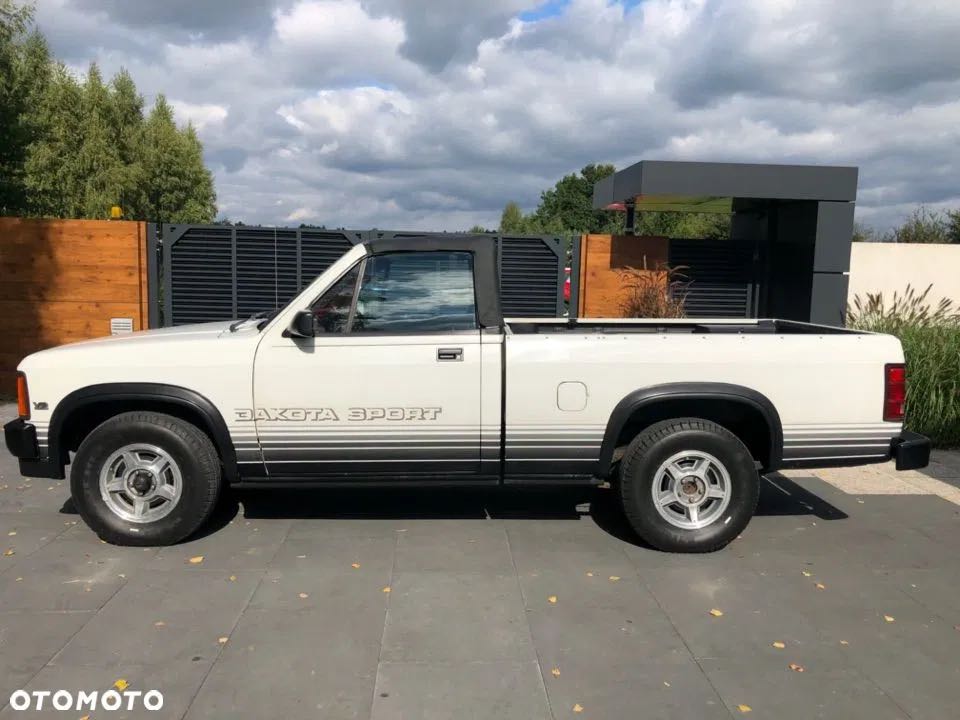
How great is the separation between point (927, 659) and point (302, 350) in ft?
11.9

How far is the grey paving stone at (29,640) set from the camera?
3395 mm

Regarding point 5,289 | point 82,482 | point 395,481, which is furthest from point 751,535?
point 5,289

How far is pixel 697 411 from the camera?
5051 millimetres

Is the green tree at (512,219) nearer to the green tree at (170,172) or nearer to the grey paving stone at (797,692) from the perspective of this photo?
the green tree at (170,172)

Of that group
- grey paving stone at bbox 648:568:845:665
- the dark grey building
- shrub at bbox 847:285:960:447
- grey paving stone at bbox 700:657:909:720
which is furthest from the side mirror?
shrub at bbox 847:285:960:447

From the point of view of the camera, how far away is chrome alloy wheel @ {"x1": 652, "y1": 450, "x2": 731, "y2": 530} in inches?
191

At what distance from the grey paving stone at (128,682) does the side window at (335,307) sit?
6.76 ft

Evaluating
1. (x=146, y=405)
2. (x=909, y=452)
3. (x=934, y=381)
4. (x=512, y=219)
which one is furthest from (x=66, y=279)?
(x=512, y=219)

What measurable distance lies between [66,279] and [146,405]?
243 inches

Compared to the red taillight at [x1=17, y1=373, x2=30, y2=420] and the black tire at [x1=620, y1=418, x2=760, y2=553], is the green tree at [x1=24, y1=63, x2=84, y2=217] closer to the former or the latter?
the red taillight at [x1=17, y1=373, x2=30, y2=420]

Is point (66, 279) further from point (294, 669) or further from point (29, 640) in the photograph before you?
point (294, 669)

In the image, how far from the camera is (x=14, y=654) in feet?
11.7

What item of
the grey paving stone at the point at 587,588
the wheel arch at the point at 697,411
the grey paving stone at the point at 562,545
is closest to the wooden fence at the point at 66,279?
the grey paving stone at the point at 562,545

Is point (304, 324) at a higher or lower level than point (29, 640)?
higher
